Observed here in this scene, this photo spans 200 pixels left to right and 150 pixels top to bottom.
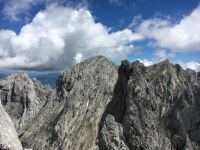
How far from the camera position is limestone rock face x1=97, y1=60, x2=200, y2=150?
40344mm

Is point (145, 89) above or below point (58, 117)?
above

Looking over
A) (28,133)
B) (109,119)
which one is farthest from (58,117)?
(109,119)

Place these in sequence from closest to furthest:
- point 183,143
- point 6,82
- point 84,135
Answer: point 183,143 → point 84,135 → point 6,82

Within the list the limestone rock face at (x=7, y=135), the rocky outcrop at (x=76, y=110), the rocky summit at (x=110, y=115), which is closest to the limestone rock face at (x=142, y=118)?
the rocky summit at (x=110, y=115)

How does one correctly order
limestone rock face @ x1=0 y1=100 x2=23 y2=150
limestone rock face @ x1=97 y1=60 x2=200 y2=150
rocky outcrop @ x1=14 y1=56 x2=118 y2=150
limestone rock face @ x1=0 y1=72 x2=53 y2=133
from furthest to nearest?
limestone rock face @ x1=0 y1=72 x2=53 y2=133 < rocky outcrop @ x1=14 y1=56 x2=118 y2=150 < limestone rock face @ x1=97 y1=60 x2=200 y2=150 < limestone rock face @ x1=0 y1=100 x2=23 y2=150

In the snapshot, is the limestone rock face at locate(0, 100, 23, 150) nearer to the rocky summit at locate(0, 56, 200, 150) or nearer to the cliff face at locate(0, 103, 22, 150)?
the cliff face at locate(0, 103, 22, 150)

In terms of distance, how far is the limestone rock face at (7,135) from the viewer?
13.0 metres

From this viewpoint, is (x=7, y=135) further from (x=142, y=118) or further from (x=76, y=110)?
(x=76, y=110)

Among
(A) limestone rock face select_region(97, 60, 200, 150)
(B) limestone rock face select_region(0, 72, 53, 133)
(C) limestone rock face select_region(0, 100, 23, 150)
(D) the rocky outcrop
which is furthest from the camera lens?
(B) limestone rock face select_region(0, 72, 53, 133)

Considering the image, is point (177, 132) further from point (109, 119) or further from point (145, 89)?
point (109, 119)

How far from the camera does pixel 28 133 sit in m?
92.4

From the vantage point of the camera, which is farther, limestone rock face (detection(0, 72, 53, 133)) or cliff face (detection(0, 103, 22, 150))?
limestone rock face (detection(0, 72, 53, 133))

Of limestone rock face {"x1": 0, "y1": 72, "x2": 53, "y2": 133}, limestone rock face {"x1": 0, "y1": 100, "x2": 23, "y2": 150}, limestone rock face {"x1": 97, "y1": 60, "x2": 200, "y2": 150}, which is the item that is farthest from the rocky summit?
limestone rock face {"x1": 0, "y1": 72, "x2": 53, "y2": 133}

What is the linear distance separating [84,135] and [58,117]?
10818 millimetres
